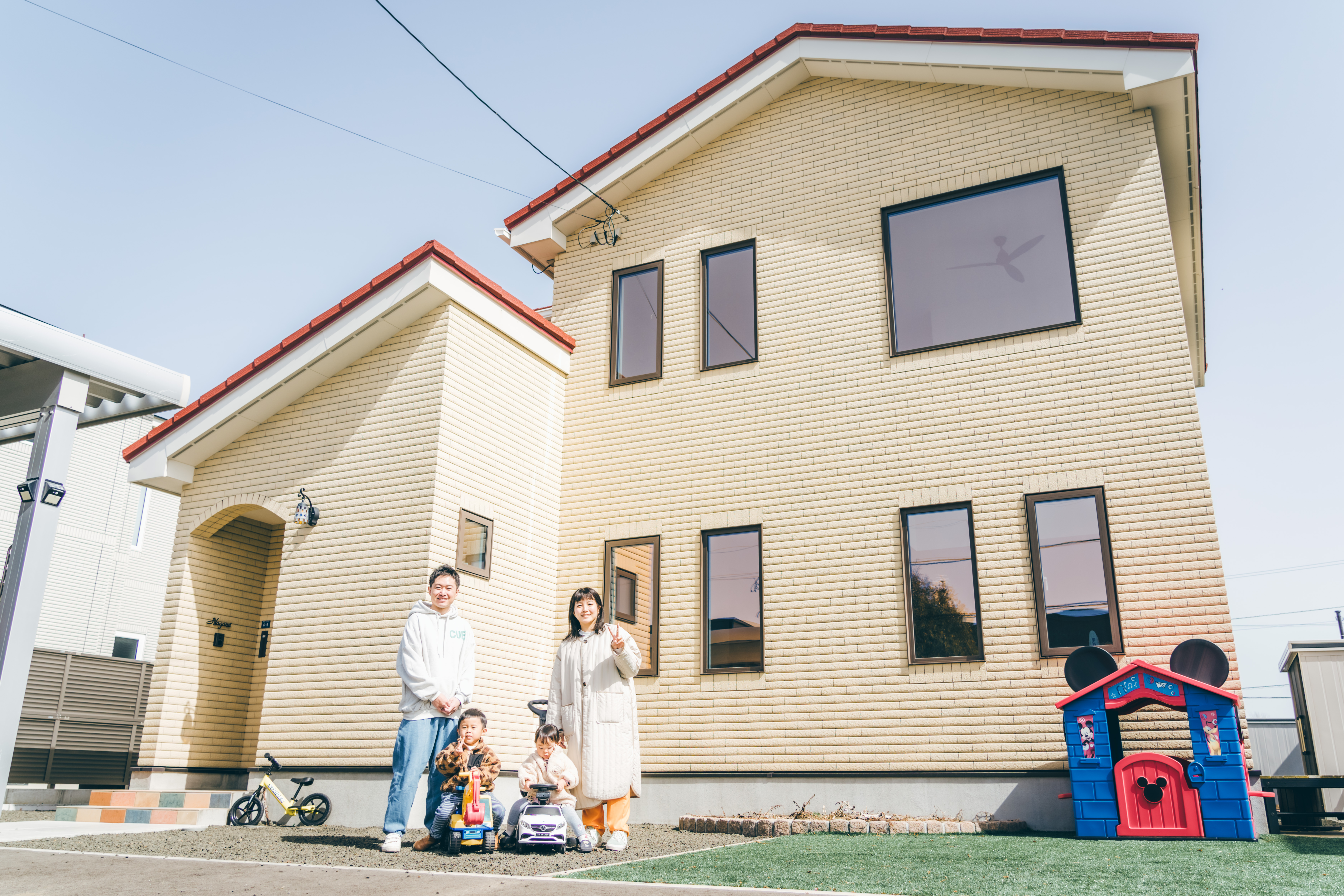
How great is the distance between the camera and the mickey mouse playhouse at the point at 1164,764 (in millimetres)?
7266

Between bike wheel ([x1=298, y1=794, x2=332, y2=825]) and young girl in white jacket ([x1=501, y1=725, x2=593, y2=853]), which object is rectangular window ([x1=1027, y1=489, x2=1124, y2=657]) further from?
bike wheel ([x1=298, y1=794, x2=332, y2=825])

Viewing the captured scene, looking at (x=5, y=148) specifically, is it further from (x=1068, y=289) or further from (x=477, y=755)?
(x=1068, y=289)

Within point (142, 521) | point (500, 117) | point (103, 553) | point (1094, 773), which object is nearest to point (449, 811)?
point (1094, 773)

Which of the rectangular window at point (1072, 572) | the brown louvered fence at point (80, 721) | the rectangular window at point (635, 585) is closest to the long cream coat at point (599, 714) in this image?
the rectangular window at point (635, 585)

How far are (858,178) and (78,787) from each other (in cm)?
1666

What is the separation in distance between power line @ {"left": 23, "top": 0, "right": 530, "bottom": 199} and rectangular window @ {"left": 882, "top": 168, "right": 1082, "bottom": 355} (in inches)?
216

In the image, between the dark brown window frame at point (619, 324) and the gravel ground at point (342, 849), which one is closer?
the gravel ground at point (342, 849)

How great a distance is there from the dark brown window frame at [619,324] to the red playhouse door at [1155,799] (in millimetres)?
6728

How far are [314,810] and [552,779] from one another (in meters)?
3.49

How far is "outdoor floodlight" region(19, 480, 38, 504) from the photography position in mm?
4680

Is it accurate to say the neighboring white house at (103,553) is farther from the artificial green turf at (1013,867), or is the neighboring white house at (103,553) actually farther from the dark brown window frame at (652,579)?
the artificial green turf at (1013,867)

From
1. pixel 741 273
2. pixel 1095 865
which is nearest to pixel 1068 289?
pixel 741 273

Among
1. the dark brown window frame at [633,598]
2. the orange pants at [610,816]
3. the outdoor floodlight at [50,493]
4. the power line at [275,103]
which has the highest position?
the power line at [275,103]

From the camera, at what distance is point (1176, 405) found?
29.6 ft
